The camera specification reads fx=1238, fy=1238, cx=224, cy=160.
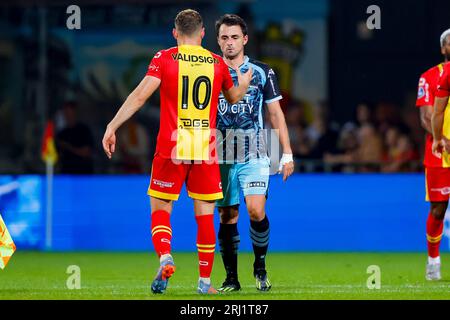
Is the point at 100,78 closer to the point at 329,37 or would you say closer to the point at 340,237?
the point at 329,37

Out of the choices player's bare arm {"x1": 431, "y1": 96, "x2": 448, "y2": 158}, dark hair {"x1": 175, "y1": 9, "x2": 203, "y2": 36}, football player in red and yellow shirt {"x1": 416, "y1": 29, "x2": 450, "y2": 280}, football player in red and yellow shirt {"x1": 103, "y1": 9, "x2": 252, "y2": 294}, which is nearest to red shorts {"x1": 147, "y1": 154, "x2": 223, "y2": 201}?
football player in red and yellow shirt {"x1": 103, "y1": 9, "x2": 252, "y2": 294}

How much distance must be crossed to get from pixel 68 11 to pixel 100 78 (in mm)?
2235

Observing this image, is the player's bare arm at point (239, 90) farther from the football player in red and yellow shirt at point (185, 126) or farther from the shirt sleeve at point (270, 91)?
the shirt sleeve at point (270, 91)

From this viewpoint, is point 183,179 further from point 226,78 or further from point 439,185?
point 439,185

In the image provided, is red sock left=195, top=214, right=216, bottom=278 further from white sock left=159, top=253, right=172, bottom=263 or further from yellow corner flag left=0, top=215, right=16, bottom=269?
yellow corner flag left=0, top=215, right=16, bottom=269

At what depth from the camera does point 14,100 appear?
68.1 ft

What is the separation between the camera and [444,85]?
34.8 feet

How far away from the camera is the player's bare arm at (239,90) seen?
934 cm

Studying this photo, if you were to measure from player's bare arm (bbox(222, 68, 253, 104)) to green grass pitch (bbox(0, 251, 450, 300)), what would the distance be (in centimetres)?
148

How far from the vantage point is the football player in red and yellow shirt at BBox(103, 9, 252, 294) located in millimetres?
8992

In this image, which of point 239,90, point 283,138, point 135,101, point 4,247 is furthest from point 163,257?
point 4,247

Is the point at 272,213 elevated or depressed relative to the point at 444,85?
depressed

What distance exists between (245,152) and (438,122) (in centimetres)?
192
